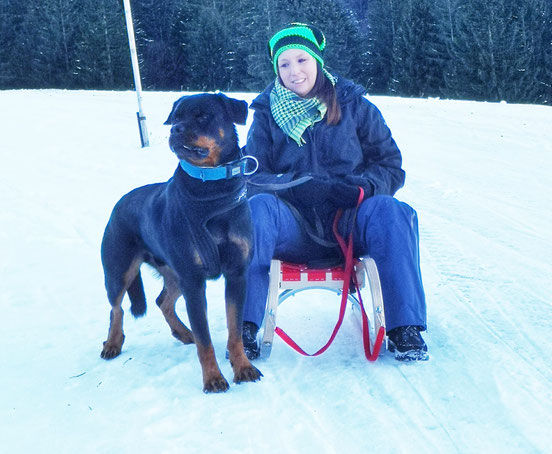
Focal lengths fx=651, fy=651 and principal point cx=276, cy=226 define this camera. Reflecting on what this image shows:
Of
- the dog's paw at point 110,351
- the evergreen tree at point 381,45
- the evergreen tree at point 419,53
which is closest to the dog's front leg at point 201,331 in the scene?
the dog's paw at point 110,351

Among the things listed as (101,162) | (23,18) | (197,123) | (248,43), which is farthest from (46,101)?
(23,18)

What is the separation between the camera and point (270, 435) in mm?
2424

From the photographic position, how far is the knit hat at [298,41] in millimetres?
3486

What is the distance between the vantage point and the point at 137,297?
357 cm

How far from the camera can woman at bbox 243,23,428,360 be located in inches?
128

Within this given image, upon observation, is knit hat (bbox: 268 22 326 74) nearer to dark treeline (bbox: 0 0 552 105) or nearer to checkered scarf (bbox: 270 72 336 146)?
checkered scarf (bbox: 270 72 336 146)

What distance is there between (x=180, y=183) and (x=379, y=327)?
3.68ft

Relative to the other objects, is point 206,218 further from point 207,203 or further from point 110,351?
point 110,351

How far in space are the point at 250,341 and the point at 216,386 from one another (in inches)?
15.2

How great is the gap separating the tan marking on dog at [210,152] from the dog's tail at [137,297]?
97cm

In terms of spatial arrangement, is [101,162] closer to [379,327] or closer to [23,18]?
[379,327]

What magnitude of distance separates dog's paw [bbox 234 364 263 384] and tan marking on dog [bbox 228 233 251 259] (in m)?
0.50

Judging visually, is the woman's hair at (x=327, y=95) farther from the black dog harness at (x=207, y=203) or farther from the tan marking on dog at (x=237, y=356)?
the tan marking on dog at (x=237, y=356)

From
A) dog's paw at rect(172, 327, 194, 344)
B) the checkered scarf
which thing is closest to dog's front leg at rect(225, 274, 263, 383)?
dog's paw at rect(172, 327, 194, 344)
